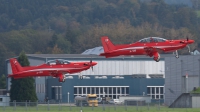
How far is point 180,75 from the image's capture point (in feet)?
400

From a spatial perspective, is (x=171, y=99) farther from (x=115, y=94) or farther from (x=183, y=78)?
(x=115, y=94)

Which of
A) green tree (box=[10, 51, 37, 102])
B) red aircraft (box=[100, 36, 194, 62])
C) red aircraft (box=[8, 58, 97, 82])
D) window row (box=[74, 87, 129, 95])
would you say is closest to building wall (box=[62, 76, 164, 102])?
window row (box=[74, 87, 129, 95])

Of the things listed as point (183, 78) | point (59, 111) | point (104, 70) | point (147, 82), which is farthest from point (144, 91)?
point (59, 111)

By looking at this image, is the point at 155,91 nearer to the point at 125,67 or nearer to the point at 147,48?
the point at 125,67

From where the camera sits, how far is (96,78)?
14288 centimetres

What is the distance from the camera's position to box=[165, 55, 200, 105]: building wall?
11851cm

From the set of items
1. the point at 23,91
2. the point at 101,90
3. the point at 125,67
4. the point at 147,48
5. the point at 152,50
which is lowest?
the point at 101,90

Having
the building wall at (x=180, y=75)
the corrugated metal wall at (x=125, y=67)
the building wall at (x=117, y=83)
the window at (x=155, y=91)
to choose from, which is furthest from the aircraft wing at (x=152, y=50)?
the corrugated metal wall at (x=125, y=67)

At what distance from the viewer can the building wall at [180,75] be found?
389 ft

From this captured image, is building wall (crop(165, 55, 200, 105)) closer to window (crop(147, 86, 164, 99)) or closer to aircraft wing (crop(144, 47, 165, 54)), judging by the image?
window (crop(147, 86, 164, 99))

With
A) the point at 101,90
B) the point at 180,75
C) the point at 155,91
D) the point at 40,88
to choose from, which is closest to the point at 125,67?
the point at 101,90

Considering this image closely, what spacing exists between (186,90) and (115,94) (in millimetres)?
26208

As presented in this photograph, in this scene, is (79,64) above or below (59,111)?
above

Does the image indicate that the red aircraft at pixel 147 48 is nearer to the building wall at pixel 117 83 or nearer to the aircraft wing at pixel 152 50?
the aircraft wing at pixel 152 50
